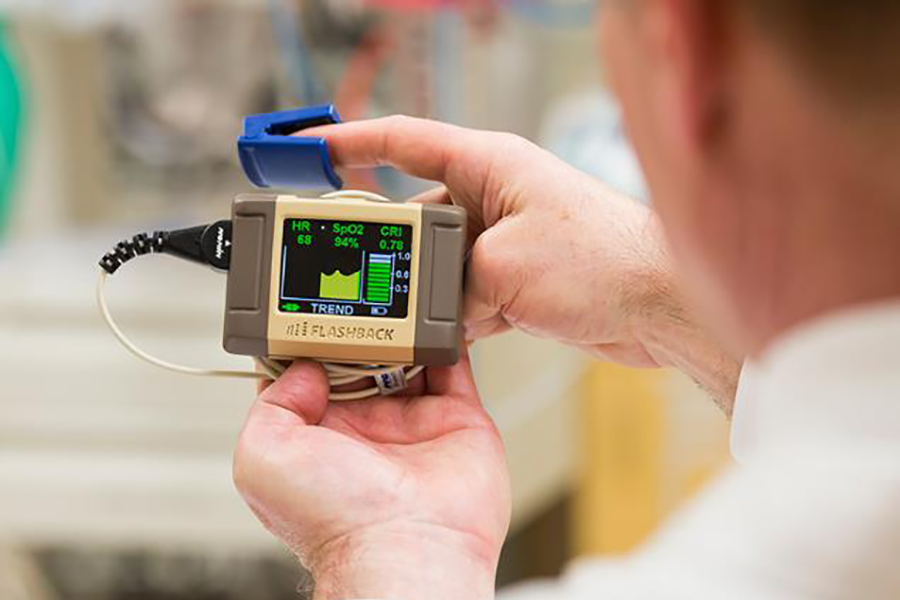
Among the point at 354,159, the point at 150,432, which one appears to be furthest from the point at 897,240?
the point at 150,432

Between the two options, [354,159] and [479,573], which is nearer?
[479,573]

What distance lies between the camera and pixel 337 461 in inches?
33.9

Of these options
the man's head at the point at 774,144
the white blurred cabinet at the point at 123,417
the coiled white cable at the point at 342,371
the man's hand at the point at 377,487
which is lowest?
the white blurred cabinet at the point at 123,417

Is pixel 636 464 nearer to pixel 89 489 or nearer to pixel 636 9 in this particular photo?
pixel 89 489

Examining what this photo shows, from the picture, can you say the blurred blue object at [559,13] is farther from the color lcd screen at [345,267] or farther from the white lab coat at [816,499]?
the white lab coat at [816,499]

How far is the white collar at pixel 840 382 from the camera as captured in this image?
1.60 ft

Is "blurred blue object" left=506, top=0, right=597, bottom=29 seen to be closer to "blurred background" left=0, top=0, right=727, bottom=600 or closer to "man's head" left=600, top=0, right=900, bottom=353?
"blurred background" left=0, top=0, right=727, bottom=600

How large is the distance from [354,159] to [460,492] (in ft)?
0.89

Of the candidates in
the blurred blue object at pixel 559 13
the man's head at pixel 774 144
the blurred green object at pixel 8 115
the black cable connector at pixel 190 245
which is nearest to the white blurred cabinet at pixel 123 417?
the blurred green object at pixel 8 115

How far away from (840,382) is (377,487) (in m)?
0.42

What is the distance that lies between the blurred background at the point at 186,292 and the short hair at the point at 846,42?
128cm

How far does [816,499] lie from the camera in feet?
1.62

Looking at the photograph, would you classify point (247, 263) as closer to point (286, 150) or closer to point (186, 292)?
point (286, 150)

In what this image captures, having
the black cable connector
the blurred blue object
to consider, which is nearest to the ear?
the black cable connector
